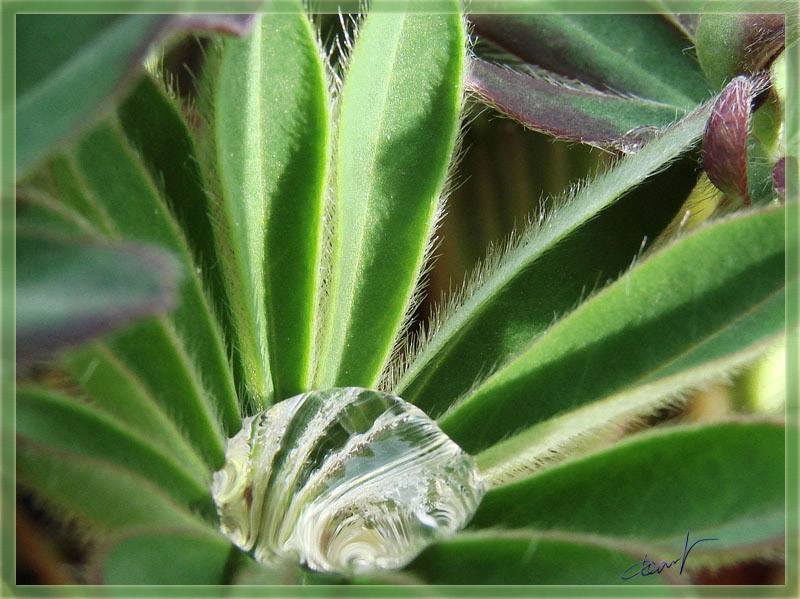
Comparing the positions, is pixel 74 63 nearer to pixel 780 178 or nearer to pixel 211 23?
pixel 211 23

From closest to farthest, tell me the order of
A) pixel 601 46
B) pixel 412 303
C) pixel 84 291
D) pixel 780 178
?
pixel 84 291
pixel 780 178
pixel 412 303
pixel 601 46

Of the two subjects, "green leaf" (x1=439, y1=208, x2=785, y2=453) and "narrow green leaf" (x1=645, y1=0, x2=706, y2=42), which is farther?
"narrow green leaf" (x1=645, y1=0, x2=706, y2=42)

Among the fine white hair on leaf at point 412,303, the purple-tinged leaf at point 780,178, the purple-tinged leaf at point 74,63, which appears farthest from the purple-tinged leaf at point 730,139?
the purple-tinged leaf at point 74,63

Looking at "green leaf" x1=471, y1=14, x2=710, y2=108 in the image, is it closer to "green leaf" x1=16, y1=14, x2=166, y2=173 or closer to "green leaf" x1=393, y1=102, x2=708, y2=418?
"green leaf" x1=393, y1=102, x2=708, y2=418

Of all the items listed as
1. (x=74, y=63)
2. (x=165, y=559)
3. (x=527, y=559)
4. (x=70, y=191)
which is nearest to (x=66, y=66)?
(x=74, y=63)

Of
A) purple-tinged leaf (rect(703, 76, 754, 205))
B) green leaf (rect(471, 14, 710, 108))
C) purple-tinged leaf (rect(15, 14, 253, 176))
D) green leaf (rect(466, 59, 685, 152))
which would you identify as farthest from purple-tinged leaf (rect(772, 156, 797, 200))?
purple-tinged leaf (rect(15, 14, 253, 176))

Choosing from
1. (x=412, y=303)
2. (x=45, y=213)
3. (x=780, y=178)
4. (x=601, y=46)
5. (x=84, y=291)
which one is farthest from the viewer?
(x=601, y=46)

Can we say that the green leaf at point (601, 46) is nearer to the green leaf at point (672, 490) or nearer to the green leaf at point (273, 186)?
the green leaf at point (273, 186)
